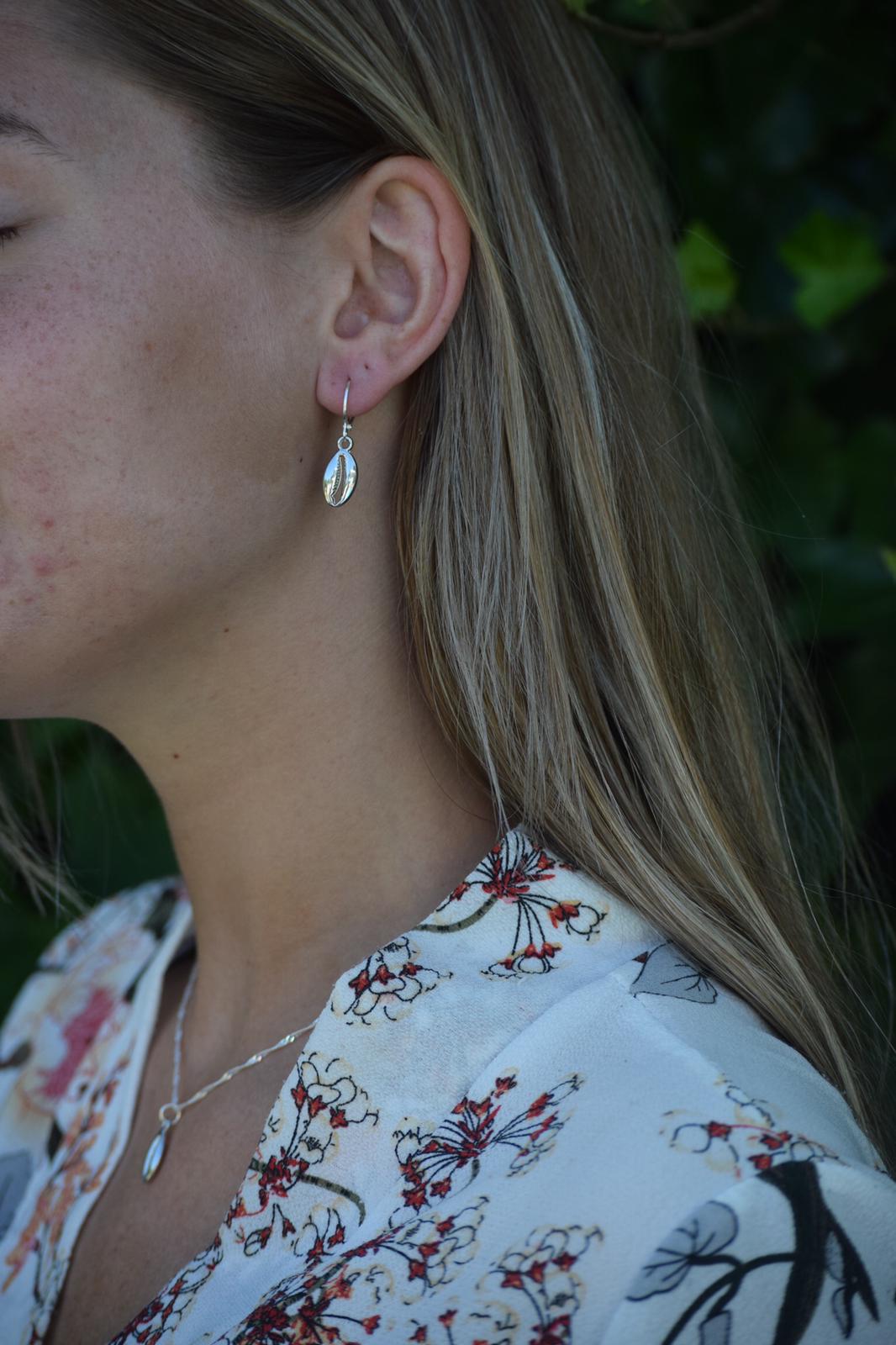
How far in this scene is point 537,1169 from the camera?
0.92 m

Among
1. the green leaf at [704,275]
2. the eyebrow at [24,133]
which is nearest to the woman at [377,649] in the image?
the eyebrow at [24,133]

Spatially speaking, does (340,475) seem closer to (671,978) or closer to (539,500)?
(539,500)

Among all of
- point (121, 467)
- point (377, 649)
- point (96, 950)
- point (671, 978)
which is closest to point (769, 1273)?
point (671, 978)

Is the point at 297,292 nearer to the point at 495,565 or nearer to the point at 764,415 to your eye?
the point at 495,565

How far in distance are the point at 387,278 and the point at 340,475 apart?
0.20 metres

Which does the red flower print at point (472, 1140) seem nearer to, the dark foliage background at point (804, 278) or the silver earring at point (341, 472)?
the silver earring at point (341, 472)

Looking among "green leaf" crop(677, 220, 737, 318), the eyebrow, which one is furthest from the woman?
"green leaf" crop(677, 220, 737, 318)

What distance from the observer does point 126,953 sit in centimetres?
176

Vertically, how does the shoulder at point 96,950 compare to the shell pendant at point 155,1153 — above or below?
above

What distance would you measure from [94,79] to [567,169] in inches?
20.3

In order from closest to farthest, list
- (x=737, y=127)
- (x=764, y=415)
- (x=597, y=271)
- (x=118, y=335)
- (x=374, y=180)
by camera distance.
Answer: (x=118, y=335) → (x=374, y=180) → (x=597, y=271) → (x=737, y=127) → (x=764, y=415)

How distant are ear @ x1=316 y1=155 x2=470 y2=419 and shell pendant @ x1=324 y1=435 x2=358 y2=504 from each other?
38mm

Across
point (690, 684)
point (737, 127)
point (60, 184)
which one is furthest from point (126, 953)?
point (737, 127)

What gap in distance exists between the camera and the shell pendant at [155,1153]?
4.52ft
